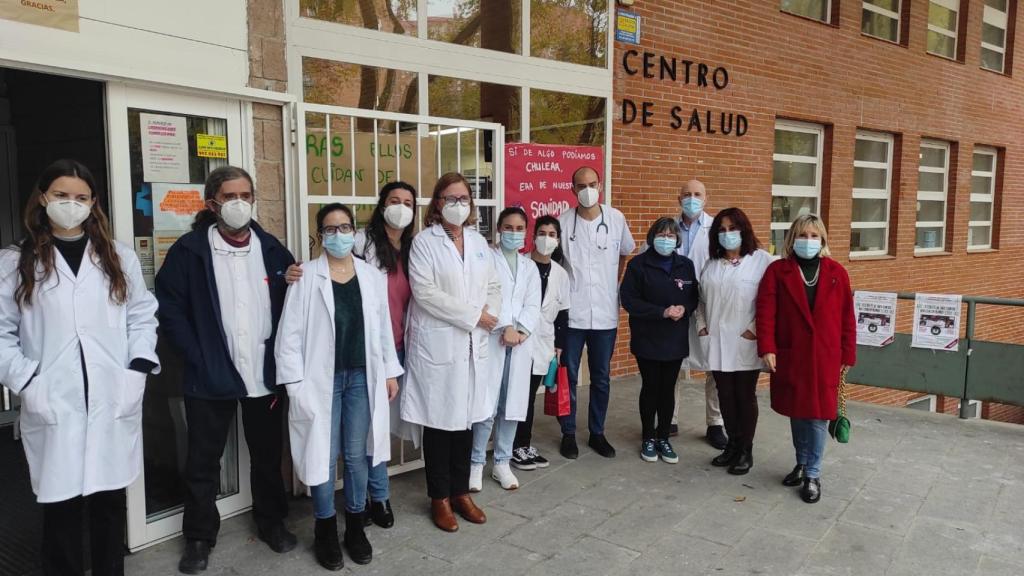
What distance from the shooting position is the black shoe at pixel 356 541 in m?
3.63

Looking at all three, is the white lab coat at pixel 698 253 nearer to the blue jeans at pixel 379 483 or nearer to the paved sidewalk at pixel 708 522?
the paved sidewalk at pixel 708 522

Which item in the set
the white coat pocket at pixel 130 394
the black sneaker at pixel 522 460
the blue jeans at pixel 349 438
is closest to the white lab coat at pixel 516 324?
the black sneaker at pixel 522 460

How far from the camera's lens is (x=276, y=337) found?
3516 mm

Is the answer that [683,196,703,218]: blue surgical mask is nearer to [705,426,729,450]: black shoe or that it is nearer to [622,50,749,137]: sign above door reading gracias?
[705,426,729,450]: black shoe

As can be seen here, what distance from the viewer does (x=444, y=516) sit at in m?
4.02

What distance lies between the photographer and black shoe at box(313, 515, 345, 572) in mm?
3568

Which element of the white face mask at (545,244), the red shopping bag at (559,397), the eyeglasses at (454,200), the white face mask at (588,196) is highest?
the white face mask at (588,196)

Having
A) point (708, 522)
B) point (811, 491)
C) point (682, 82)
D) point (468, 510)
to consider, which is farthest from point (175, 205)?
point (682, 82)

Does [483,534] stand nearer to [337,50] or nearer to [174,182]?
[174,182]

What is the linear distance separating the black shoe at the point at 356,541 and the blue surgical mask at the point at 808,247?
9.47ft

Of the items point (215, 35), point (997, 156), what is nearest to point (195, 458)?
point (215, 35)

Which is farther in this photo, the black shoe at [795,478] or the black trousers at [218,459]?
the black shoe at [795,478]

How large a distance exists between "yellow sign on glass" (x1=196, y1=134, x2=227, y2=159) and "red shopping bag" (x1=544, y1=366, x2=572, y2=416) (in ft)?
8.06

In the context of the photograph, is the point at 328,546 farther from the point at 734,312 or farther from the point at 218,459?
the point at 734,312
